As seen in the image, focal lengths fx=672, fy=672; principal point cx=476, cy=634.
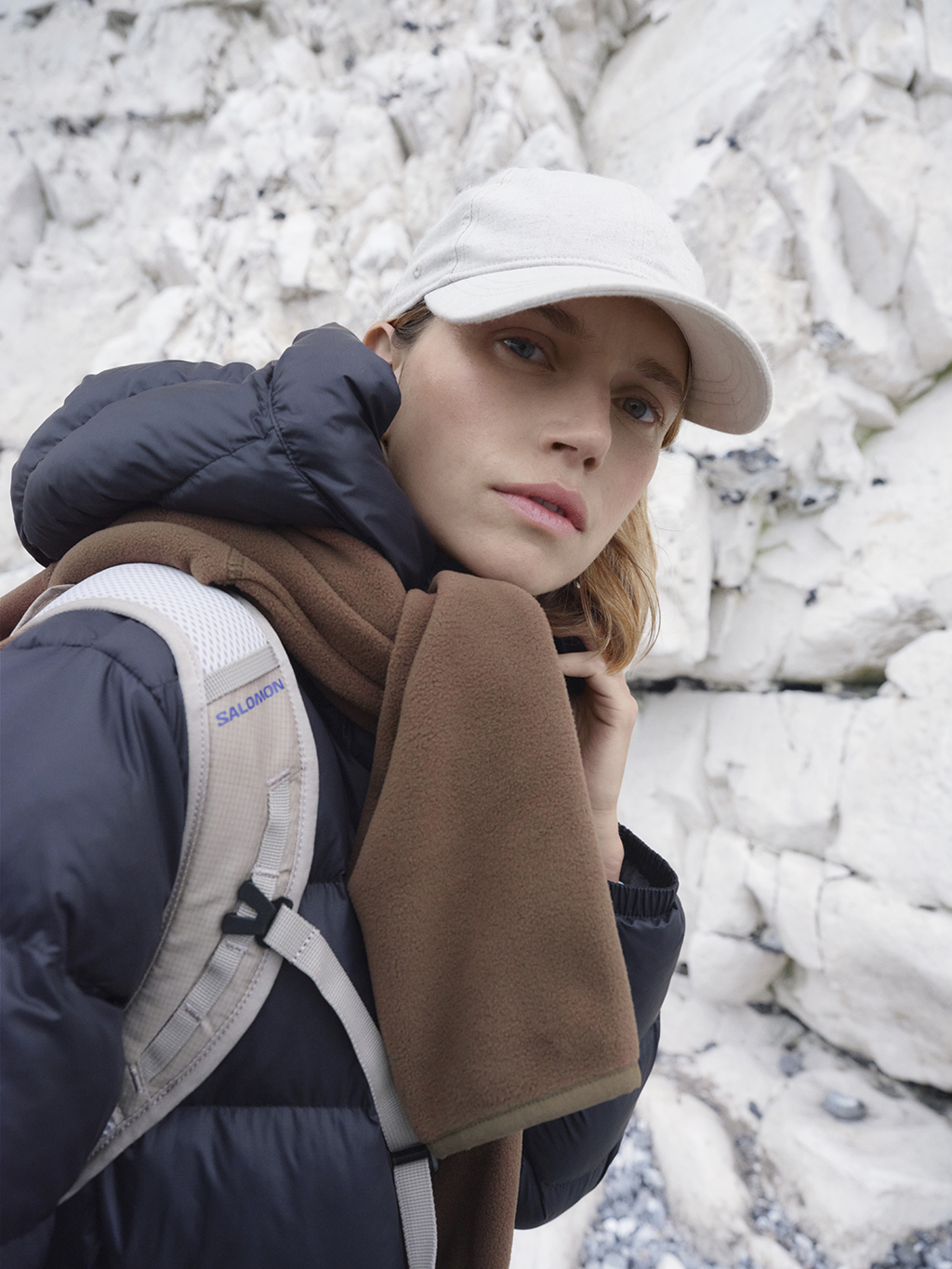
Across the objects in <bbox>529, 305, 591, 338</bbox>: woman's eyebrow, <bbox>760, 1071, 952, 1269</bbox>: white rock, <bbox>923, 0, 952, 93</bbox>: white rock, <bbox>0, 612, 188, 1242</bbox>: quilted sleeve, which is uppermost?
<bbox>923, 0, 952, 93</bbox>: white rock

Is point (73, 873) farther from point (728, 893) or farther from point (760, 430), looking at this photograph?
point (760, 430)

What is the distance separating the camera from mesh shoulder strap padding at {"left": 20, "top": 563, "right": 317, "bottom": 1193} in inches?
15.2

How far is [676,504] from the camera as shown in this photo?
246cm

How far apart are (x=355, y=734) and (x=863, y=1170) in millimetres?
2116

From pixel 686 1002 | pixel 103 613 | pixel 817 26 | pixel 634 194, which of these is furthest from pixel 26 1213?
pixel 817 26

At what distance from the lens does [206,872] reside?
0.39 metres

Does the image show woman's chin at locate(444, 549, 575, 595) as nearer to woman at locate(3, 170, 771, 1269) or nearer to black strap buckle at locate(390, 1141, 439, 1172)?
woman at locate(3, 170, 771, 1269)

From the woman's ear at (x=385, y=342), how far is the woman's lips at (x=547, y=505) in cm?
22

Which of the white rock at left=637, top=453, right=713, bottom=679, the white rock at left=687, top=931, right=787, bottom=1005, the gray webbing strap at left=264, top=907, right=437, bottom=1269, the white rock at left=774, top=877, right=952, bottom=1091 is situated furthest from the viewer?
the white rock at left=637, top=453, right=713, bottom=679

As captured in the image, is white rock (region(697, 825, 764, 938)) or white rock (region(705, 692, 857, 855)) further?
white rock (region(697, 825, 764, 938))

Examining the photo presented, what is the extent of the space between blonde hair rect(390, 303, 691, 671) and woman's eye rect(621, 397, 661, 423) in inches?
2.7

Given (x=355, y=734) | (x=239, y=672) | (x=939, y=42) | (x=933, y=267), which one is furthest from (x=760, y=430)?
(x=239, y=672)

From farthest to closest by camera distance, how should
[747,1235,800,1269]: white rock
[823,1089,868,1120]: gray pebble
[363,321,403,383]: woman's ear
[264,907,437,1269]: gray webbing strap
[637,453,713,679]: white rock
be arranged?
[637,453,713,679]: white rock, [823,1089,868,1120]: gray pebble, [747,1235,800,1269]: white rock, [363,321,403,383]: woman's ear, [264,907,437,1269]: gray webbing strap

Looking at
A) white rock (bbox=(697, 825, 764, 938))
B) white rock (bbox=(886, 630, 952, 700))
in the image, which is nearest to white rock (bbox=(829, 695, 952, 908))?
white rock (bbox=(886, 630, 952, 700))
